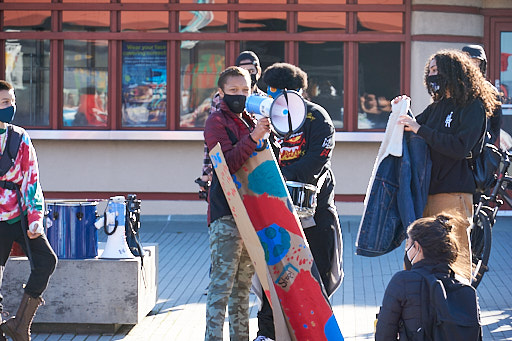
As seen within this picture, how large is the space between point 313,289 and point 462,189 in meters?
1.19

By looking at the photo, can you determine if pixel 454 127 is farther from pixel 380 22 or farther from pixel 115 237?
pixel 380 22

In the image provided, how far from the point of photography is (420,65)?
45.6 ft

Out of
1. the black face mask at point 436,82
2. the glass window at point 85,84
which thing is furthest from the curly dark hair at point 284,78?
the glass window at point 85,84

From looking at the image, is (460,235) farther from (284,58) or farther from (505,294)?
(284,58)

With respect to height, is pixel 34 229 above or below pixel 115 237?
above

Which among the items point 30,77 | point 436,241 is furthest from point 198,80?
point 436,241

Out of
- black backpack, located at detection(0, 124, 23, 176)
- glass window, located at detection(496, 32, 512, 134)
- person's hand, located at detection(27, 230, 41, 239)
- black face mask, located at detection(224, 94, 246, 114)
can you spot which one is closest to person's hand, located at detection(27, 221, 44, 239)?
person's hand, located at detection(27, 230, 41, 239)

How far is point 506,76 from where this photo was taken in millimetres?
14297

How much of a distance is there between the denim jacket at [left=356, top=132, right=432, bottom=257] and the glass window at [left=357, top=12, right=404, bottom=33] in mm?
7774

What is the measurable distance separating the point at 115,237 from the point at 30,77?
7.31m

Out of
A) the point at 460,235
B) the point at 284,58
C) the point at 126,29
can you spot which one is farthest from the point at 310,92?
the point at 460,235

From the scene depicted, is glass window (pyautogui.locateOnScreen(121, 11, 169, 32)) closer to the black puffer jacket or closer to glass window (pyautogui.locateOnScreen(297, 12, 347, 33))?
glass window (pyautogui.locateOnScreen(297, 12, 347, 33))

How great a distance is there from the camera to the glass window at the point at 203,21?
14047 mm

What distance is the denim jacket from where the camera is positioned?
20.7 feet
